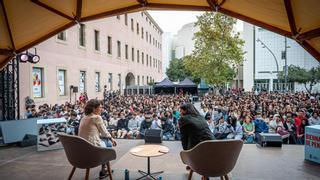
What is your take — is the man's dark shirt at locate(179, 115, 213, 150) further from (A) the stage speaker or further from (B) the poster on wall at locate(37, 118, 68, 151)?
(B) the poster on wall at locate(37, 118, 68, 151)

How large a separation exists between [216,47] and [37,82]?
19570 mm

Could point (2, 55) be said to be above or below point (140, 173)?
Result: above

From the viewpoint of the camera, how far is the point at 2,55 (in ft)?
26.3

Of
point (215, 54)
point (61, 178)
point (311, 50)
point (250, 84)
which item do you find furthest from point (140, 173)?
point (250, 84)

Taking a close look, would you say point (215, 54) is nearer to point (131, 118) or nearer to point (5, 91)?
point (131, 118)

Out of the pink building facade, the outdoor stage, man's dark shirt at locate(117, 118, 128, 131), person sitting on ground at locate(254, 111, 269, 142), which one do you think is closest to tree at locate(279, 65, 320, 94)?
the pink building facade

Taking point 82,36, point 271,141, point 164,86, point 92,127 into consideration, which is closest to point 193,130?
point 92,127

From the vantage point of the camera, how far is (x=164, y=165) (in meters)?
6.54

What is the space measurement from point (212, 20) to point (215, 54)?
382 cm

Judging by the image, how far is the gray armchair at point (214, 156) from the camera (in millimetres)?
3992

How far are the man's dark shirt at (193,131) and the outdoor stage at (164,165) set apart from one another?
1.34m

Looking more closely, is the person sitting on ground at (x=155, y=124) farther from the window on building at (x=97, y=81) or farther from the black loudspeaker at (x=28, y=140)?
the window on building at (x=97, y=81)

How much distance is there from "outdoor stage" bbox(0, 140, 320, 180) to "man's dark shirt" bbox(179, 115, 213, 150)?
1340 mm

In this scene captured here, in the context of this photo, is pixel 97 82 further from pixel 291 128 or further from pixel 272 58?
pixel 272 58
